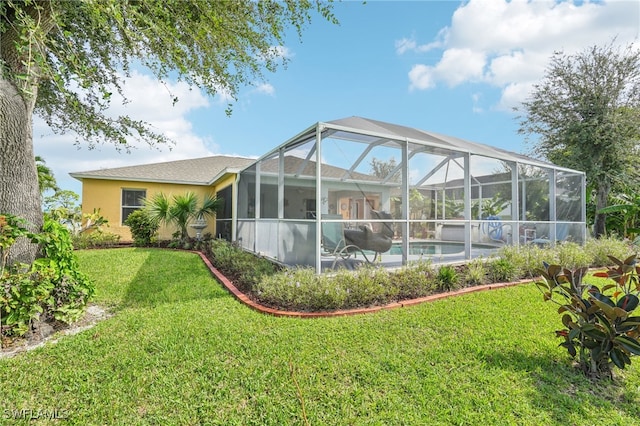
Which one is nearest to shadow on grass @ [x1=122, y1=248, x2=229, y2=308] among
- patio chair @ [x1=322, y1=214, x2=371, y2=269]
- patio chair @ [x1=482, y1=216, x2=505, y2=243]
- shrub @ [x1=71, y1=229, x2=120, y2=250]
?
patio chair @ [x1=322, y1=214, x2=371, y2=269]

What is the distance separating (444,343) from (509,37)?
861 cm

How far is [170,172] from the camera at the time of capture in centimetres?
1480

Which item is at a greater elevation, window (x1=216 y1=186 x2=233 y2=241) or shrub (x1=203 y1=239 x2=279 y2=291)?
window (x1=216 y1=186 x2=233 y2=241)

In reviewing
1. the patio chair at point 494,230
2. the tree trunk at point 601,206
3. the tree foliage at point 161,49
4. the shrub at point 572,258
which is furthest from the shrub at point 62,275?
the tree trunk at point 601,206

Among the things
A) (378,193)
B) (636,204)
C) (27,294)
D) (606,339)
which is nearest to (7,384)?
(27,294)

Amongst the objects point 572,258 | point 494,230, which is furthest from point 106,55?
point 572,258

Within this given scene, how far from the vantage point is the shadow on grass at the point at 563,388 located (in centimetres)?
247

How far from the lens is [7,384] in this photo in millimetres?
2734

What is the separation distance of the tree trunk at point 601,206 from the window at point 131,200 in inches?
781

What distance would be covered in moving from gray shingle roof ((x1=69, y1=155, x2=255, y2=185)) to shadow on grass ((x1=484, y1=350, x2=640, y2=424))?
396 inches

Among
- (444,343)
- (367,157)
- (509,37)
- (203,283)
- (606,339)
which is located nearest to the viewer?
(606,339)

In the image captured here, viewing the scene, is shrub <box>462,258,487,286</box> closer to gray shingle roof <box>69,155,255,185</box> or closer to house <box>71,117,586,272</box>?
house <box>71,117,586,272</box>

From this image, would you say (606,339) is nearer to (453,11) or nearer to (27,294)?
(27,294)

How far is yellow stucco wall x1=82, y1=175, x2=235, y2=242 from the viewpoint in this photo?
1272 cm
